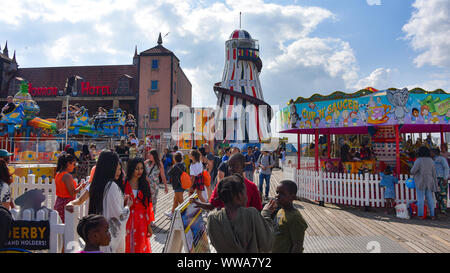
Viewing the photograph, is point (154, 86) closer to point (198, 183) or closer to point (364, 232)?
point (198, 183)

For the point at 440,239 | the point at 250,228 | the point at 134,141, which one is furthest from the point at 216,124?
the point at 250,228

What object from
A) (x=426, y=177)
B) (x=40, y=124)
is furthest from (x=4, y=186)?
(x=40, y=124)

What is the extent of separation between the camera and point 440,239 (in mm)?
5465

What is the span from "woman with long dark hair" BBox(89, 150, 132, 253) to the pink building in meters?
29.6

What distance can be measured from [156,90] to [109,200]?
30996 mm

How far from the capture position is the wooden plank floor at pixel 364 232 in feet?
16.2

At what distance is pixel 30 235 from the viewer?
3303 mm

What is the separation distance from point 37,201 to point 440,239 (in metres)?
7.04

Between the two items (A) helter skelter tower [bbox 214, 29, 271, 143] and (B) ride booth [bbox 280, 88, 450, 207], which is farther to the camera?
(A) helter skelter tower [bbox 214, 29, 271, 143]

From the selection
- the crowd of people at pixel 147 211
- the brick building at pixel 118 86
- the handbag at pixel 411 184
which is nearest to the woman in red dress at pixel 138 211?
the crowd of people at pixel 147 211

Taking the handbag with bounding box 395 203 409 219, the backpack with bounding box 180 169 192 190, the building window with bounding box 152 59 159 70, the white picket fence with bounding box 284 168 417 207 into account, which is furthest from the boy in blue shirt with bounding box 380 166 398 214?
the building window with bounding box 152 59 159 70

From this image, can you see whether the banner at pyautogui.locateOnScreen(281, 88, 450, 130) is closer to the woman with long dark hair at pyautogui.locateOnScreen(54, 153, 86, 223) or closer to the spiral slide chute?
the woman with long dark hair at pyautogui.locateOnScreen(54, 153, 86, 223)

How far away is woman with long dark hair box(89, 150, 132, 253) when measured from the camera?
10.5 ft

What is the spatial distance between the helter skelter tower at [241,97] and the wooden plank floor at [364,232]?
23.9 meters
